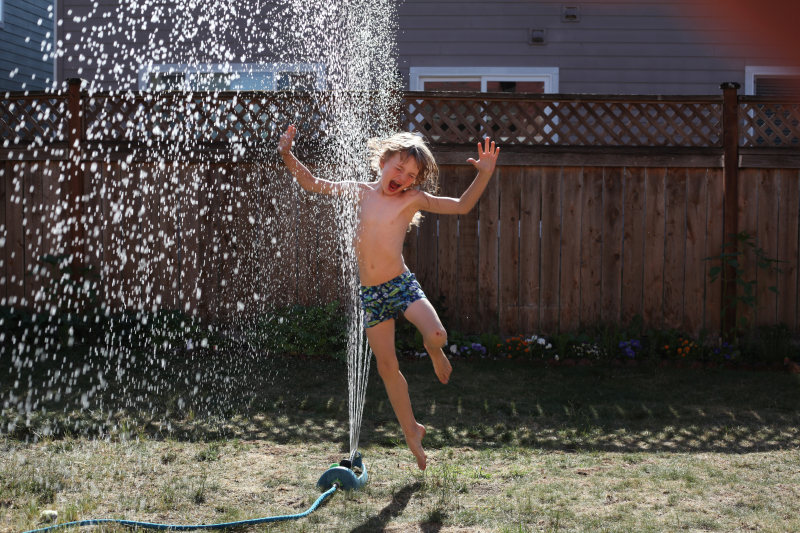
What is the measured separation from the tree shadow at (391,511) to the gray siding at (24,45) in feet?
32.4

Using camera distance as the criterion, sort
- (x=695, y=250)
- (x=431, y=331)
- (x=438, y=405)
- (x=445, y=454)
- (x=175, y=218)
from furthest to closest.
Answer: (x=175, y=218)
(x=695, y=250)
(x=438, y=405)
(x=445, y=454)
(x=431, y=331)

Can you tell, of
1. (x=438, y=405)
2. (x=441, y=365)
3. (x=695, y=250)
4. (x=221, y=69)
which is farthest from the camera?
(x=221, y=69)

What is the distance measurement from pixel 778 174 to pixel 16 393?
238 inches

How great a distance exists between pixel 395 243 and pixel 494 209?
3209mm

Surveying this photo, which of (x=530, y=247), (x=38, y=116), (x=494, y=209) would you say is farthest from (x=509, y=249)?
(x=38, y=116)

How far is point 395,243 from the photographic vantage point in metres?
3.31

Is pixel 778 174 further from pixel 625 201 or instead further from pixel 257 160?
pixel 257 160

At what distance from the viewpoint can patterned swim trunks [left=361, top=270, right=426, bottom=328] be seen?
10.7ft

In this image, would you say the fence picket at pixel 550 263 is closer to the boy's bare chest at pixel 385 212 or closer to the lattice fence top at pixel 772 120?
the lattice fence top at pixel 772 120

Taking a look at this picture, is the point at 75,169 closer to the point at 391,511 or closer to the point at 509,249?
the point at 509,249

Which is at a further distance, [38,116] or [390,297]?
[38,116]

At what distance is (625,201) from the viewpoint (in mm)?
6352

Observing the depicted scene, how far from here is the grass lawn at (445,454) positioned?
284 centimetres

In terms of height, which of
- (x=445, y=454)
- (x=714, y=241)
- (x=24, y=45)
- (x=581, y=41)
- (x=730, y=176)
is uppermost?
(x=24, y=45)
